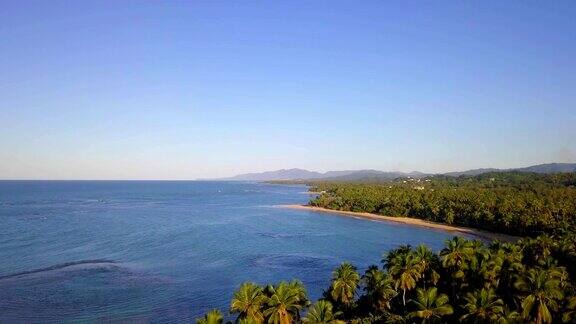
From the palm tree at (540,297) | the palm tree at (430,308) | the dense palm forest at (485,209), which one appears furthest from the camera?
the dense palm forest at (485,209)

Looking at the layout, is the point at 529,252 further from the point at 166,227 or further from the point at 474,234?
the point at 166,227

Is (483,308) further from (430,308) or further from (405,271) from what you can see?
(405,271)

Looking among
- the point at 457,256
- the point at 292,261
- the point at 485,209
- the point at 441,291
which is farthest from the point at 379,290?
the point at 485,209

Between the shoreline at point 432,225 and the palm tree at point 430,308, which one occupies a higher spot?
the palm tree at point 430,308

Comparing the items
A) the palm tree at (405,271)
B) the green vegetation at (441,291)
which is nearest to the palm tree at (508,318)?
the green vegetation at (441,291)

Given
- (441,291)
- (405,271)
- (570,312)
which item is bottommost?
(441,291)

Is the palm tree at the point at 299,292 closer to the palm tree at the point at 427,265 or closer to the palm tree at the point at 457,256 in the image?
the palm tree at the point at 427,265
